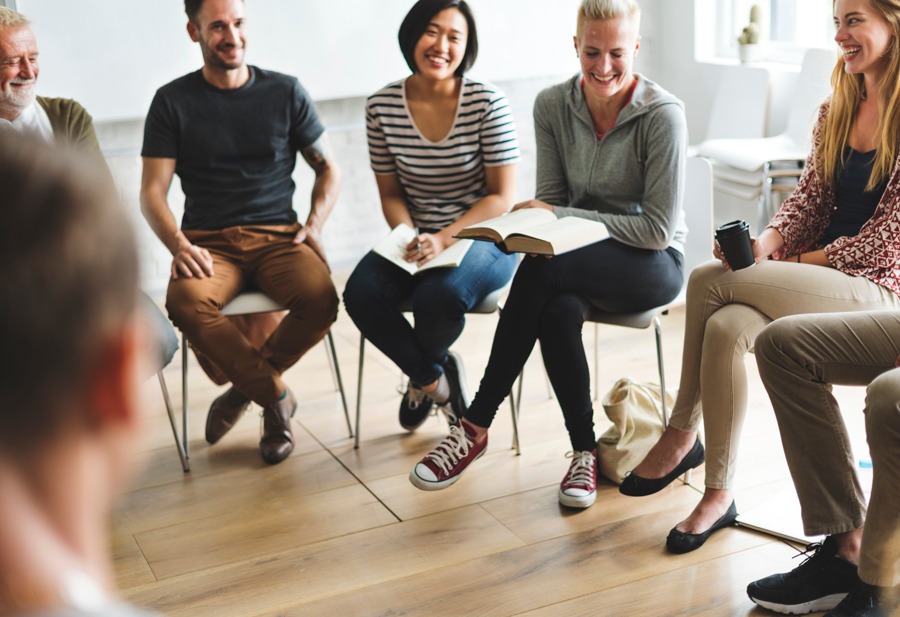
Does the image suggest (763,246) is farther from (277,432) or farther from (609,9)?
(277,432)

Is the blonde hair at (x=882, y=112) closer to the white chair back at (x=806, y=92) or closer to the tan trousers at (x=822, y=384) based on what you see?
the tan trousers at (x=822, y=384)

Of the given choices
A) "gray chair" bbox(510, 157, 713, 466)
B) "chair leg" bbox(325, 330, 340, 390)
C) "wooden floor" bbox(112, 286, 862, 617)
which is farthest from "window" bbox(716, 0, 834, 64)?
"chair leg" bbox(325, 330, 340, 390)

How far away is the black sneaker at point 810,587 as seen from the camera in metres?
1.94

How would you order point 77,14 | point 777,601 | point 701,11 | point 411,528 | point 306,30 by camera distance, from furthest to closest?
point 701,11 < point 306,30 < point 77,14 < point 411,528 < point 777,601

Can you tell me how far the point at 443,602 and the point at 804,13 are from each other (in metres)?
3.73

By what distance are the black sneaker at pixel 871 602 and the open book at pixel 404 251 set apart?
45.2 inches

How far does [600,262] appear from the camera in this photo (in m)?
2.39

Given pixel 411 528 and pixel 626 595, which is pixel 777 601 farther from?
pixel 411 528

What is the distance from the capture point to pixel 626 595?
2039mm

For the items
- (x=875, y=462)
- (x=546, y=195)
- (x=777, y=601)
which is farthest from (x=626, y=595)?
(x=546, y=195)

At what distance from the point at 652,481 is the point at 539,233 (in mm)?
617

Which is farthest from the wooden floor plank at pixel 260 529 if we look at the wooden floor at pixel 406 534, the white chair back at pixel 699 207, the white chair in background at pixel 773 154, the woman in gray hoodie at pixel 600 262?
the white chair in background at pixel 773 154

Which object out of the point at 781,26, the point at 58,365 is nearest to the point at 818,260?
the point at 58,365

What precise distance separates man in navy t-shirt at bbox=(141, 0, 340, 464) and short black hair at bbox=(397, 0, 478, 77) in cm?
35
